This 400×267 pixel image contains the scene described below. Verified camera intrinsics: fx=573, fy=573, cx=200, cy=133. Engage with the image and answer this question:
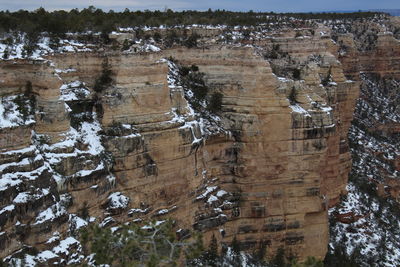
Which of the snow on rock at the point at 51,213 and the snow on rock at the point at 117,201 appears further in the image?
the snow on rock at the point at 117,201

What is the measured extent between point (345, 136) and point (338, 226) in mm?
8565

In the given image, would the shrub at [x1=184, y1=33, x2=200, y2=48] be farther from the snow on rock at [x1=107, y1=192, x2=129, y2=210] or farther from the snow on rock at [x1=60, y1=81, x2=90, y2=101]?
the snow on rock at [x1=107, y1=192, x2=129, y2=210]

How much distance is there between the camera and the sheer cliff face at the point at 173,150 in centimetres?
2541

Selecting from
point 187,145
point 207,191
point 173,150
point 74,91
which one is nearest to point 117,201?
point 173,150

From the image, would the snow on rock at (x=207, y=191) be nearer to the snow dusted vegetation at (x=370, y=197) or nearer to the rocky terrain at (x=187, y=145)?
the rocky terrain at (x=187, y=145)

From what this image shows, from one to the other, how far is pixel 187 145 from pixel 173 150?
3.38 feet

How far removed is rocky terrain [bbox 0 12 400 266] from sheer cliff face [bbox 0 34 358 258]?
7cm

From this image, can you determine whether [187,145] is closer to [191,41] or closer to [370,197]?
[191,41]

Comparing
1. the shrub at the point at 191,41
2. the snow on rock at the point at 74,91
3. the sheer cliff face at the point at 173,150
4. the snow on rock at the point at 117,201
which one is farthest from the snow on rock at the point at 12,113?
the shrub at the point at 191,41

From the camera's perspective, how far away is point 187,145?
3362 centimetres

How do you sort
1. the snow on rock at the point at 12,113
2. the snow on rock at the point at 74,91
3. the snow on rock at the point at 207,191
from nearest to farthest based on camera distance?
1. the snow on rock at the point at 12,113
2. the snow on rock at the point at 74,91
3. the snow on rock at the point at 207,191

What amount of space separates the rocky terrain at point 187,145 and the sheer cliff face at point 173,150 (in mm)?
69

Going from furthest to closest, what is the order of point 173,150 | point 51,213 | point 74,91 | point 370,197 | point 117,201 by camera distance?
point 370,197, point 173,150, point 74,91, point 117,201, point 51,213

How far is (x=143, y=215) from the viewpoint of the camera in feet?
103
